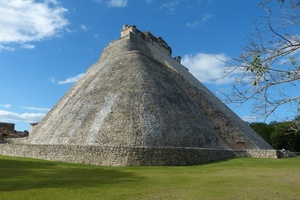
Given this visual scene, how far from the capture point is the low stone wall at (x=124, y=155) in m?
14.5

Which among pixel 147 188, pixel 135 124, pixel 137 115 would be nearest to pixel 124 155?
pixel 135 124

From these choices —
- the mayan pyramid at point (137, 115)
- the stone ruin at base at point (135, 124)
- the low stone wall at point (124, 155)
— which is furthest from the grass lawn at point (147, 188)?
the mayan pyramid at point (137, 115)

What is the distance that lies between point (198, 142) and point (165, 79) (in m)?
6.40

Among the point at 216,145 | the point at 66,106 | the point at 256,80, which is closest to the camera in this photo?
the point at 256,80

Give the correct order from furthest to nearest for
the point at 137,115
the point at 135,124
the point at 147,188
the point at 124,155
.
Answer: the point at 137,115
the point at 135,124
the point at 124,155
the point at 147,188

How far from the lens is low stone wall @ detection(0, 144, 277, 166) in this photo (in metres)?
14.5

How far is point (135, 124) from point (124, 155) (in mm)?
3281

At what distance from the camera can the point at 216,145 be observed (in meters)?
19.9

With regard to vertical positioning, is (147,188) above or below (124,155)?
below

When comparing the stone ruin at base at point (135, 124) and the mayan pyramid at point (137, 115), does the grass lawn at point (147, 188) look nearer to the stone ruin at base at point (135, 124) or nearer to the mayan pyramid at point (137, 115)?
the stone ruin at base at point (135, 124)

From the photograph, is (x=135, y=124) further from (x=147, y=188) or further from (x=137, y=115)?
(x=147, y=188)

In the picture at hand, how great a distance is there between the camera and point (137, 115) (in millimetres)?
18094

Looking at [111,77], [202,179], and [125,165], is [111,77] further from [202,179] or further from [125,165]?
[202,179]

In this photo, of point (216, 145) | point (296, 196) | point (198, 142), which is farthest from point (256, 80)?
point (216, 145)
